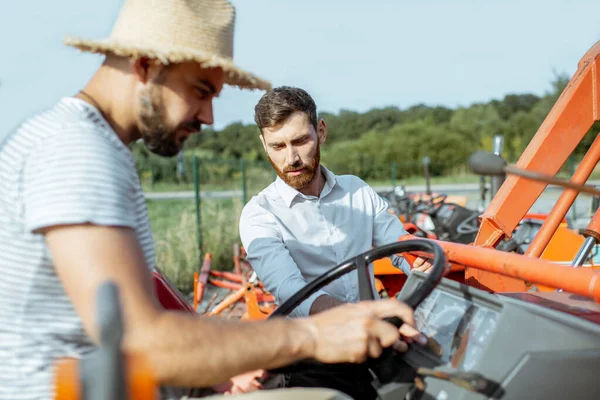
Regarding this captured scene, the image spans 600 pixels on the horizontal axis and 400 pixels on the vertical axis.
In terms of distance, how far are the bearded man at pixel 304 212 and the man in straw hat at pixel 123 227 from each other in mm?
1210

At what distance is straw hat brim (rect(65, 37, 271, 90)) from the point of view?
1.33 meters

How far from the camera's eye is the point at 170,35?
138 cm

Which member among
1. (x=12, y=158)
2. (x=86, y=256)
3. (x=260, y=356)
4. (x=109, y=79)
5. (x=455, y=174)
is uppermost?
(x=109, y=79)

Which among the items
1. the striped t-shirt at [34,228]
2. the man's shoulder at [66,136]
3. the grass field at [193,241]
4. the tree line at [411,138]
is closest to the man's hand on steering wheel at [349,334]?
the striped t-shirt at [34,228]

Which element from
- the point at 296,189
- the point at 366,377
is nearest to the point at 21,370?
the point at 366,377

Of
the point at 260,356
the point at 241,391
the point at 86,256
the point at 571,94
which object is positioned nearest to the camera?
the point at 86,256

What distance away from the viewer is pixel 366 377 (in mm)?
1753

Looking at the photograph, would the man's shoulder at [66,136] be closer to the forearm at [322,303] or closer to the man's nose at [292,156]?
the forearm at [322,303]

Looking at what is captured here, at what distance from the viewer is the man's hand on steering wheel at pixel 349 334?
1.33m

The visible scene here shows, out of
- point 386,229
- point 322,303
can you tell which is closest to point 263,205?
point 386,229

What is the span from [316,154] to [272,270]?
2.12 ft

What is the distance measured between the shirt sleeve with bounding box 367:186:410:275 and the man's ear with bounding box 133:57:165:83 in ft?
5.72

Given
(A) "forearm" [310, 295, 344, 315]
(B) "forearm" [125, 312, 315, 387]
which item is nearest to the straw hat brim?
(B) "forearm" [125, 312, 315, 387]

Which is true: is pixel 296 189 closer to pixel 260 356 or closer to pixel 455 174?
pixel 260 356
